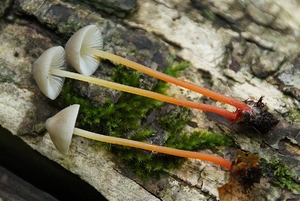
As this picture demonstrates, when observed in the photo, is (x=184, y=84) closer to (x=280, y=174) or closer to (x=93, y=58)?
(x=93, y=58)

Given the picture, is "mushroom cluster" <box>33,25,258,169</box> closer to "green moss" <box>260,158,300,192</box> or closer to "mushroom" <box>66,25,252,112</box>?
"mushroom" <box>66,25,252,112</box>

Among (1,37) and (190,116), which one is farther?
(1,37)

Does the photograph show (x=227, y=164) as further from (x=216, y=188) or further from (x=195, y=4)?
(x=195, y=4)

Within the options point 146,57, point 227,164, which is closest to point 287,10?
point 146,57

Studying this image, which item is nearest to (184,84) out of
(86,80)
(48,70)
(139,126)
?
(139,126)

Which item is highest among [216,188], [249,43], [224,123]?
[249,43]

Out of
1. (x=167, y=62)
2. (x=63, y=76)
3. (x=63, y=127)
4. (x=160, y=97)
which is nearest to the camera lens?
(x=63, y=127)

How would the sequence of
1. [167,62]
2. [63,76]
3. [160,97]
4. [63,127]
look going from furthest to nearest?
[167,62] → [63,76] → [160,97] → [63,127]

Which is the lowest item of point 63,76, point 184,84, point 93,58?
point 63,76

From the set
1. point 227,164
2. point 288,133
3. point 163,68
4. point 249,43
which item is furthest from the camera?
point 249,43
